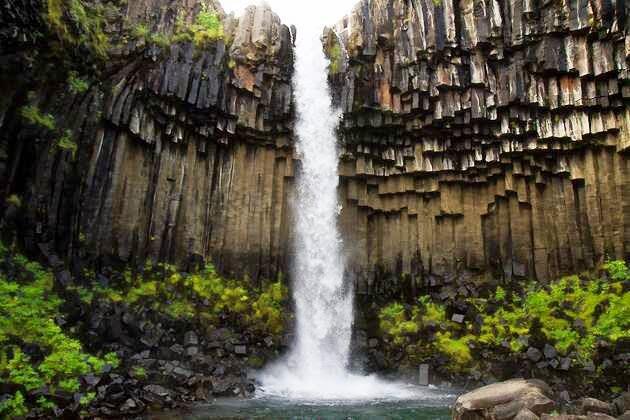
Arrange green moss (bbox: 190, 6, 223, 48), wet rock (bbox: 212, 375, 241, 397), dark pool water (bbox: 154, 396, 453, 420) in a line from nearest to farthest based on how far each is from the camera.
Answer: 1. dark pool water (bbox: 154, 396, 453, 420)
2. wet rock (bbox: 212, 375, 241, 397)
3. green moss (bbox: 190, 6, 223, 48)

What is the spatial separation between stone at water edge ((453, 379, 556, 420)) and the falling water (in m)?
9.06

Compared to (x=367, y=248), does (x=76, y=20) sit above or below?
above

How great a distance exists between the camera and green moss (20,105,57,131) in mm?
12961

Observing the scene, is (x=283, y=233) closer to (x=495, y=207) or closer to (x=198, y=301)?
(x=198, y=301)

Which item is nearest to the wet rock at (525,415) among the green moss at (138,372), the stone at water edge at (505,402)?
the stone at water edge at (505,402)

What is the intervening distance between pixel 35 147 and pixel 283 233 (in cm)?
942

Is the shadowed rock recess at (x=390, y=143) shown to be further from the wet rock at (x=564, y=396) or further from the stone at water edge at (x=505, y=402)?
the stone at water edge at (x=505, y=402)

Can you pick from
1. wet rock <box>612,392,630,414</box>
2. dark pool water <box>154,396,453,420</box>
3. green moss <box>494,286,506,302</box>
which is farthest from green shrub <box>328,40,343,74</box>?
wet rock <box>612,392,630,414</box>

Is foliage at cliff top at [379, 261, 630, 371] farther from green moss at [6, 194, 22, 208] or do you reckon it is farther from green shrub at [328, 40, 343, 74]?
green moss at [6, 194, 22, 208]

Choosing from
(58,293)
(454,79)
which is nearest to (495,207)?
(454,79)

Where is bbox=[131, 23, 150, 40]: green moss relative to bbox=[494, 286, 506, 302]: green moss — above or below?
above

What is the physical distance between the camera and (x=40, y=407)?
9.68 metres

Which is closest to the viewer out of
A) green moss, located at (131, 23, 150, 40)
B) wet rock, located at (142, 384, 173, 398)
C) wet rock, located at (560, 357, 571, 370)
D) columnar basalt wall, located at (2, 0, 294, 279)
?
wet rock, located at (142, 384, 173, 398)

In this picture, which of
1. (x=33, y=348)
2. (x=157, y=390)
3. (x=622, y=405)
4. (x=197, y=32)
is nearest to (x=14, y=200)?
(x=33, y=348)
